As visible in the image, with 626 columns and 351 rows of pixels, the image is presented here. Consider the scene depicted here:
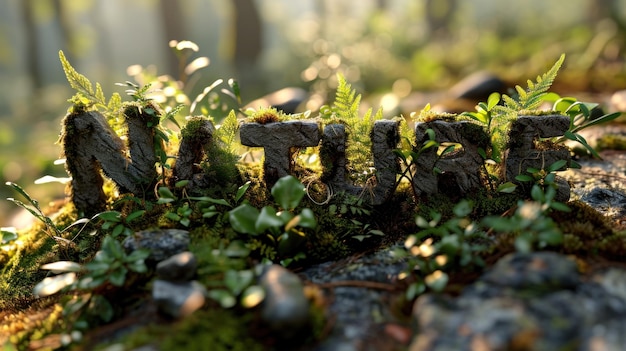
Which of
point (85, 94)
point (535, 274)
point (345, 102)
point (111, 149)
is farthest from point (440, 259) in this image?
point (85, 94)

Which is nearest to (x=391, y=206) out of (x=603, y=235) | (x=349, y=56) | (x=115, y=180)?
(x=603, y=235)

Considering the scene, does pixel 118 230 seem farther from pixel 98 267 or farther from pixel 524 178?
pixel 524 178

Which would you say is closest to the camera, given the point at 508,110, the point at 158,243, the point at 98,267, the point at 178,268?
the point at 178,268

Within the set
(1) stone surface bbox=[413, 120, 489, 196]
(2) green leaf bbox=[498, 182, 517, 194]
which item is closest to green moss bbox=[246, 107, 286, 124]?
(1) stone surface bbox=[413, 120, 489, 196]

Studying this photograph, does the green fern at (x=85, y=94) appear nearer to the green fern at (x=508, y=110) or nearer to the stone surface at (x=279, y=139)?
the stone surface at (x=279, y=139)

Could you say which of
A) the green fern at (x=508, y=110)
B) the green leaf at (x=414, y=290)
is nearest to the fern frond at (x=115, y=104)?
the green leaf at (x=414, y=290)

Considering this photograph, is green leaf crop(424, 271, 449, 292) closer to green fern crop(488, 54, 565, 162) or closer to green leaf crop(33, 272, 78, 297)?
green fern crop(488, 54, 565, 162)
